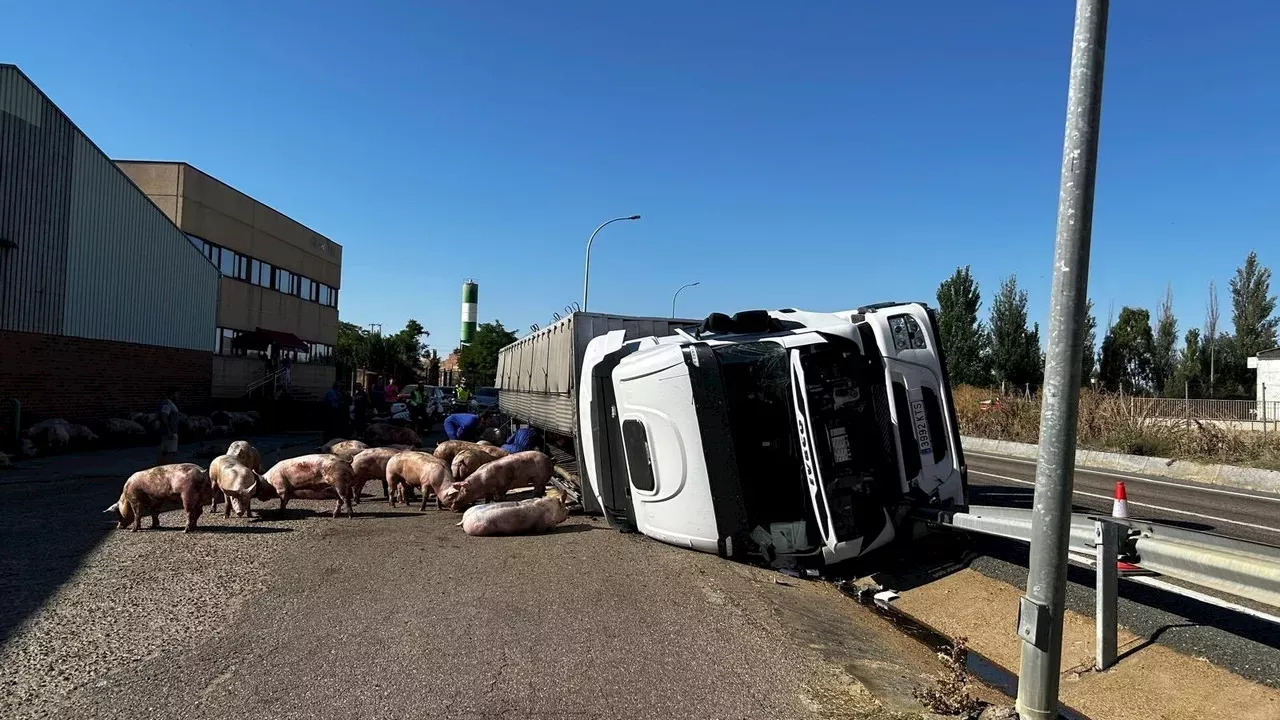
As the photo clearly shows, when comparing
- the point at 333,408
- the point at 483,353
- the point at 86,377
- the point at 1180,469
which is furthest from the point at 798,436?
the point at 483,353

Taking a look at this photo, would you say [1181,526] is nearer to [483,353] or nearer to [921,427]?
[921,427]

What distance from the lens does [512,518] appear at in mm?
8484

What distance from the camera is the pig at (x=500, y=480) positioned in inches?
385

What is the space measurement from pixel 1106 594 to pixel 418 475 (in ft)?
27.2

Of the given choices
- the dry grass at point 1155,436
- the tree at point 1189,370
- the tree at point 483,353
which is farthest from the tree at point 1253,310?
the tree at point 483,353

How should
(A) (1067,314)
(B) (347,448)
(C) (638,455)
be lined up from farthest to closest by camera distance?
1. (B) (347,448)
2. (C) (638,455)
3. (A) (1067,314)

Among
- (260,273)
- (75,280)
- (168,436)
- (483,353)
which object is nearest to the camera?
(168,436)

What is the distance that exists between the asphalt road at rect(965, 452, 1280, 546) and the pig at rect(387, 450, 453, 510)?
8.11 meters

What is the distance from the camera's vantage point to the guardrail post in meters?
4.76

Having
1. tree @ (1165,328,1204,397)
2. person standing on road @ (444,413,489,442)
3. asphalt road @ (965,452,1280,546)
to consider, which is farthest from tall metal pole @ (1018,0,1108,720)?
tree @ (1165,328,1204,397)

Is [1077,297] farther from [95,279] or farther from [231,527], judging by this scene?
[95,279]

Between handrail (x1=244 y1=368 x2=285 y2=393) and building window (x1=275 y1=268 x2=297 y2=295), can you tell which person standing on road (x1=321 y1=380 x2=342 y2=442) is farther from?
building window (x1=275 y1=268 x2=297 y2=295)

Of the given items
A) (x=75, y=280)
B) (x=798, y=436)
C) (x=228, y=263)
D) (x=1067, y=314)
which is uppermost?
(x=228, y=263)

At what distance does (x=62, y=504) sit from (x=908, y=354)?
10.9 meters
